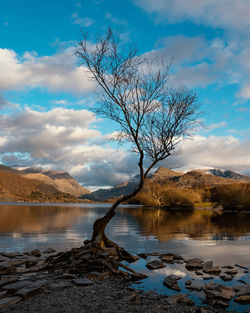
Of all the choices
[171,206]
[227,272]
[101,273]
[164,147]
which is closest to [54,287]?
[101,273]

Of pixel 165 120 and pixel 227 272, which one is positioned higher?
pixel 165 120

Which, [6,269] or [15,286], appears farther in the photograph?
[6,269]

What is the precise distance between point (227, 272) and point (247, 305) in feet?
17.8

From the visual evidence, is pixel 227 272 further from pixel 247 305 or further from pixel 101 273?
pixel 101 273

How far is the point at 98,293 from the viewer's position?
12.4 m

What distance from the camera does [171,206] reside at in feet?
582

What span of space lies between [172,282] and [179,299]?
103 inches

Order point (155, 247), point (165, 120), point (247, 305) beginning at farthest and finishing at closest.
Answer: point (155, 247), point (165, 120), point (247, 305)

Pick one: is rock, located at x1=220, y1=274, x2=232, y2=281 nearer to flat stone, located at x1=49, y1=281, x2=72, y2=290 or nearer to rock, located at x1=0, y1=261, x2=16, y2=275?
flat stone, located at x1=49, y1=281, x2=72, y2=290

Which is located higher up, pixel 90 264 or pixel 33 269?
pixel 90 264

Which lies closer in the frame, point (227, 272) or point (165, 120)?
point (227, 272)

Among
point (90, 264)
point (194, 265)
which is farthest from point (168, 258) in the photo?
point (90, 264)

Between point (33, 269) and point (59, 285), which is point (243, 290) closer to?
point (59, 285)

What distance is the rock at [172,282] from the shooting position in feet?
44.7
